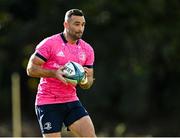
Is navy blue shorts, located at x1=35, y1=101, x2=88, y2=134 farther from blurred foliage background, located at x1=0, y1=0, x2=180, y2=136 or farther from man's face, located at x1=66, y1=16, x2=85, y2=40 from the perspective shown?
blurred foliage background, located at x1=0, y1=0, x2=180, y2=136

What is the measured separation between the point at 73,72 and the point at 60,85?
320 mm

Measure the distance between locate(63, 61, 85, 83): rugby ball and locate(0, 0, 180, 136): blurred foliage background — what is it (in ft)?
61.7

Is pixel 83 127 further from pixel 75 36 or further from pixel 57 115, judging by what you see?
pixel 75 36

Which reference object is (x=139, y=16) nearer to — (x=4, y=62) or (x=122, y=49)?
(x=122, y=49)

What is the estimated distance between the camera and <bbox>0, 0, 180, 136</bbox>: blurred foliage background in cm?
2908

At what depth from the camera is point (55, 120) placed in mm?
9672

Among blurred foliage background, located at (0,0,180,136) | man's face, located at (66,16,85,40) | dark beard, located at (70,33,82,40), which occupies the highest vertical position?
man's face, located at (66,16,85,40)

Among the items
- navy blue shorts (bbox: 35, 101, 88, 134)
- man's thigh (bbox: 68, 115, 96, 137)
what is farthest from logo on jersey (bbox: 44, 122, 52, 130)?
man's thigh (bbox: 68, 115, 96, 137)

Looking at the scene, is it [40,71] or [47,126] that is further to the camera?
[47,126]

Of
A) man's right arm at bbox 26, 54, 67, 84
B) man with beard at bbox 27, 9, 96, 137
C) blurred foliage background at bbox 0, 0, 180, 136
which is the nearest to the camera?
man's right arm at bbox 26, 54, 67, 84

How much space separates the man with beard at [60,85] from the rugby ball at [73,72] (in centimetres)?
9

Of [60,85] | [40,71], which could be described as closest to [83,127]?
[60,85]

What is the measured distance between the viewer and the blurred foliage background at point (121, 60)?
1145 inches

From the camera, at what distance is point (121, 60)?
96.9ft
